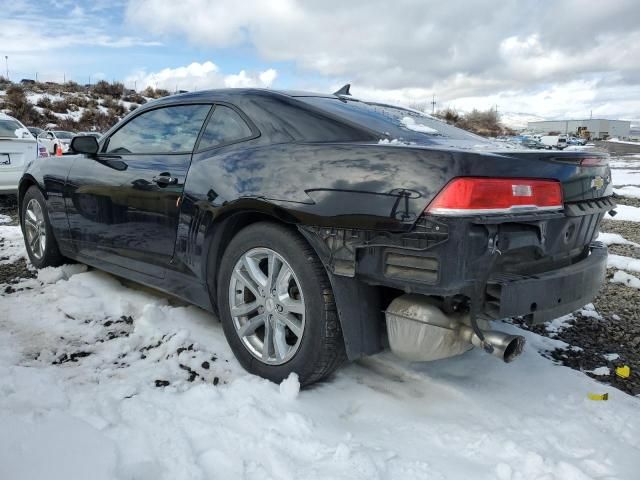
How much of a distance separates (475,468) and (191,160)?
2100 mm

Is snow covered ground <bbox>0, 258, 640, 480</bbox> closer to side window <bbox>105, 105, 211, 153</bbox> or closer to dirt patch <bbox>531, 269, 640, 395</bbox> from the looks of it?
dirt patch <bbox>531, 269, 640, 395</bbox>

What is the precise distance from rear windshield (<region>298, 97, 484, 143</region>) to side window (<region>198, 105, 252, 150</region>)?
0.36 meters

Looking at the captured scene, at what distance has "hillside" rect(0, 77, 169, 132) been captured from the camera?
2933cm

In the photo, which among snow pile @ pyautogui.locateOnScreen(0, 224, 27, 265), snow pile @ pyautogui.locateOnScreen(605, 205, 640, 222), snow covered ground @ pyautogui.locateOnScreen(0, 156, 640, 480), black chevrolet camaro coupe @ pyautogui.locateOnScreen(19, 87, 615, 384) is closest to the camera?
snow covered ground @ pyautogui.locateOnScreen(0, 156, 640, 480)

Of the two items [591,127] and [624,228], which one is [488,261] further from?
[591,127]

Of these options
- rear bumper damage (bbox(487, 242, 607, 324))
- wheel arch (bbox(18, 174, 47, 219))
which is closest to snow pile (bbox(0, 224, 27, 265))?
wheel arch (bbox(18, 174, 47, 219))

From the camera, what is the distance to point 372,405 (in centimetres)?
248

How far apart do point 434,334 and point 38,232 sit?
3775 mm

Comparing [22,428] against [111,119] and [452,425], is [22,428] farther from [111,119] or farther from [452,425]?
[111,119]

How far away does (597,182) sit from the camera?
101 inches

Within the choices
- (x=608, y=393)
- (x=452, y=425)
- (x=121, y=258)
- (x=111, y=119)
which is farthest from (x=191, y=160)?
(x=111, y=119)

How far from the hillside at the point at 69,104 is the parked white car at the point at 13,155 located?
22767 mm

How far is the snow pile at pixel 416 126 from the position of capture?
2719 mm

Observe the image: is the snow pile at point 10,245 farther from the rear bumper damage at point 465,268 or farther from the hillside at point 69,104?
the hillside at point 69,104
